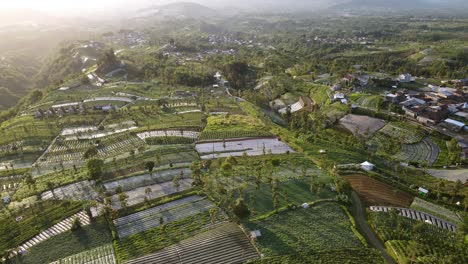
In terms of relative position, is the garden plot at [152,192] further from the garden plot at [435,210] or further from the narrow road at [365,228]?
the garden plot at [435,210]

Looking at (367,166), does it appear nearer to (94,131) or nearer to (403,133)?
(403,133)

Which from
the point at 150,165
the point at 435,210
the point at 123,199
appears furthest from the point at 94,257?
the point at 435,210

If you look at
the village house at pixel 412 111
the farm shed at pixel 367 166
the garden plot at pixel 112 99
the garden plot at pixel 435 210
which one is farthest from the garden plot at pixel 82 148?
the village house at pixel 412 111

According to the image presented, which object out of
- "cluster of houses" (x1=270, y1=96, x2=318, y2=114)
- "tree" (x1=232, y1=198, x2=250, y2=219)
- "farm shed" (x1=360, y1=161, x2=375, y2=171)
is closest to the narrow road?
"farm shed" (x1=360, y1=161, x2=375, y2=171)

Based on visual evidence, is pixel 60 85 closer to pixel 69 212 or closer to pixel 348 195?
pixel 69 212

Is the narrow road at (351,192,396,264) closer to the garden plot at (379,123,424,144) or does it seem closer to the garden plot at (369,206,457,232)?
the garden plot at (369,206,457,232)

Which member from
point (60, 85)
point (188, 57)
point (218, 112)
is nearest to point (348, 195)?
point (218, 112)

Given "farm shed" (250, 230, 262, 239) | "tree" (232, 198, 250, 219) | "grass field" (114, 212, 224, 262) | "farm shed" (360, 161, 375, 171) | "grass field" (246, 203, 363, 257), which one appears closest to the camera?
"grass field" (114, 212, 224, 262)
